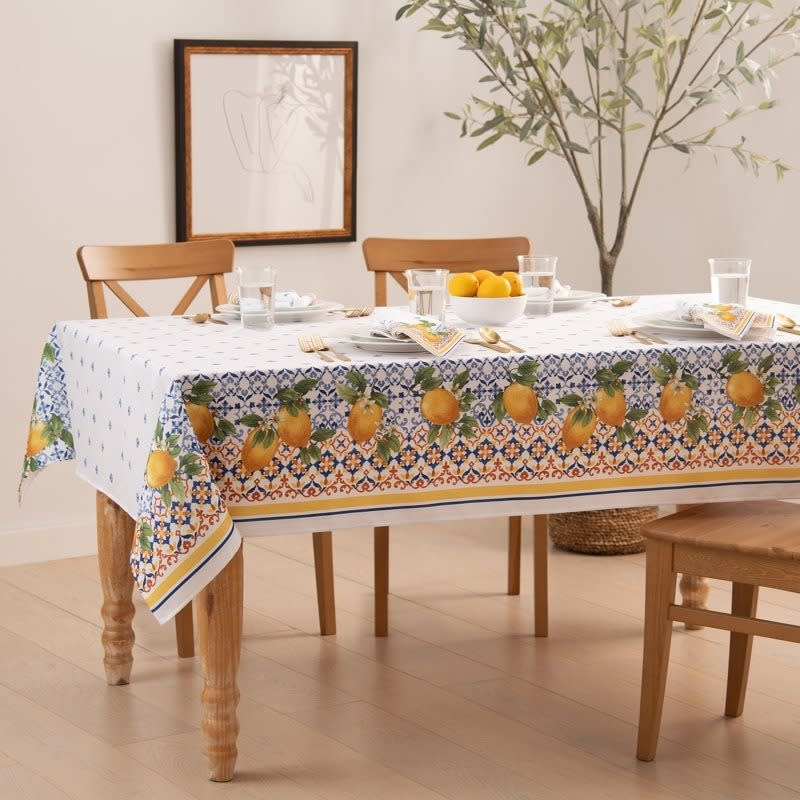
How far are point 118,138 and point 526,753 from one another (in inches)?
84.9

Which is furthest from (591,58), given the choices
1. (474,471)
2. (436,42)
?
(474,471)

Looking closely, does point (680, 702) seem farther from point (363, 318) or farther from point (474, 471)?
point (363, 318)

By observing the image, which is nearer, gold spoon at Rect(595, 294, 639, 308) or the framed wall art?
gold spoon at Rect(595, 294, 639, 308)

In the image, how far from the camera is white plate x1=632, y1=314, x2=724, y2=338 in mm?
2553

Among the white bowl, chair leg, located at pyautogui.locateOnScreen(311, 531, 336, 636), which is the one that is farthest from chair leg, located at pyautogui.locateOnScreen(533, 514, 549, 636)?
the white bowl

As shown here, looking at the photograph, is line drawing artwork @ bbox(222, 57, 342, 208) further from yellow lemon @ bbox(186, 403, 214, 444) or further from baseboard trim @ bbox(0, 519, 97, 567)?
yellow lemon @ bbox(186, 403, 214, 444)

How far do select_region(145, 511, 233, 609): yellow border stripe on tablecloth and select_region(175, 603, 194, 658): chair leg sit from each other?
0.89 m

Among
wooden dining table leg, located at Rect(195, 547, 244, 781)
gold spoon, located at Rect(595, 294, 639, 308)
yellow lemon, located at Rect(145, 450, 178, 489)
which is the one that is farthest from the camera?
gold spoon, located at Rect(595, 294, 639, 308)

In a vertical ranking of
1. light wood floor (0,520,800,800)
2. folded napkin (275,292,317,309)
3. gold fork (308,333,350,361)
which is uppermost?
folded napkin (275,292,317,309)

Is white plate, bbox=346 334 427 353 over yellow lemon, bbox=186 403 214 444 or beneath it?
over

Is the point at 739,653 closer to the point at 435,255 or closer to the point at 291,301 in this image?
the point at 291,301

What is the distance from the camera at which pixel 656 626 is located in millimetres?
2387

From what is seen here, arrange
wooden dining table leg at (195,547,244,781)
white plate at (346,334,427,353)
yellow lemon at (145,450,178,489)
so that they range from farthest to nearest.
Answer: white plate at (346,334,427,353)
wooden dining table leg at (195,547,244,781)
yellow lemon at (145,450,178,489)

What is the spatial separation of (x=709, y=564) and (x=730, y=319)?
0.49 metres
